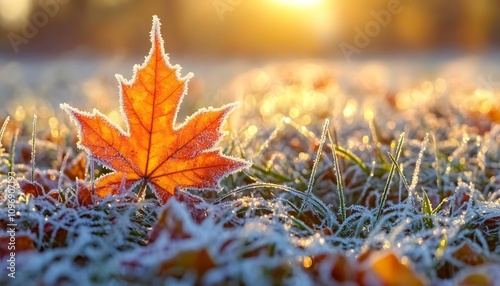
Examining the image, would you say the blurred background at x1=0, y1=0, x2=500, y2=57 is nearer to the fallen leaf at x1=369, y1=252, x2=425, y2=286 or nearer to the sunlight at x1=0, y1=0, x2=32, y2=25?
the sunlight at x1=0, y1=0, x2=32, y2=25

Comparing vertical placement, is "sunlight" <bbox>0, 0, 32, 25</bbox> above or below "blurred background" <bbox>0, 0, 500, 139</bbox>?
above

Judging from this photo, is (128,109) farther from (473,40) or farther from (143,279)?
(473,40)

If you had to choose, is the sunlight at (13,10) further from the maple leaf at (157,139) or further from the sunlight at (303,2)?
the maple leaf at (157,139)

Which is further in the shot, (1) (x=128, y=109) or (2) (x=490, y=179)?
(2) (x=490, y=179)

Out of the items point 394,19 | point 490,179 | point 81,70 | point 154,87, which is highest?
point 394,19

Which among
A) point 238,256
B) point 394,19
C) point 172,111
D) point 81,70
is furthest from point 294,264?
point 394,19

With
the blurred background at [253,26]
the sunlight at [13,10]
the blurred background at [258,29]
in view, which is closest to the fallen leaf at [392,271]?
the blurred background at [258,29]

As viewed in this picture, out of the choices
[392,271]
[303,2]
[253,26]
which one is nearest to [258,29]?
[253,26]

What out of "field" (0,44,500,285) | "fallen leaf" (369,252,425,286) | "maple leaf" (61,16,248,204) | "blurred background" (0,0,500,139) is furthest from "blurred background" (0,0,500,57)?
"fallen leaf" (369,252,425,286)
